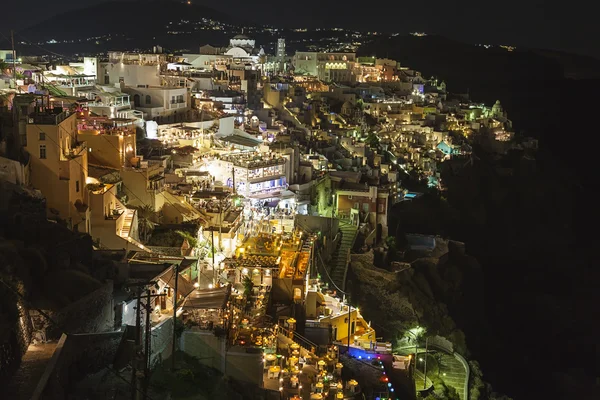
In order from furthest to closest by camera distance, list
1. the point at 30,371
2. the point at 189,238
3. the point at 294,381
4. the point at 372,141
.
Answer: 1. the point at 372,141
2. the point at 189,238
3. the point at 294,381
4. the point at 30,371

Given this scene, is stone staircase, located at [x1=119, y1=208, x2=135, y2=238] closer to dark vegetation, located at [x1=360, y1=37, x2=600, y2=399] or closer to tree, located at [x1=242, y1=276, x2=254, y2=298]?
tree, located at [x1=242, y1=276, x2=254, y2=298]

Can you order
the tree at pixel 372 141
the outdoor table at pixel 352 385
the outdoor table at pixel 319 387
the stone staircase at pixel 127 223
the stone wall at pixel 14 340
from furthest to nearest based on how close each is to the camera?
the tree at pixel 372 141 → the stone staircase at pixel 127 223 → the outdoor table at pixel 352 385 → the outdoor table at pixel 319 387 → the stone wall at pixel 14 340

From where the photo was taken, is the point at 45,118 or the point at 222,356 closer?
the point at 222,356

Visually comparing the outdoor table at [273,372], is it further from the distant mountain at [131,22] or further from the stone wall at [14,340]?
the distant mountain at [131,22]

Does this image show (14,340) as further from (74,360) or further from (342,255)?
(342,255)

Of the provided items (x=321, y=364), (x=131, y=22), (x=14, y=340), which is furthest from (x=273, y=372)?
(x=131, y=22)

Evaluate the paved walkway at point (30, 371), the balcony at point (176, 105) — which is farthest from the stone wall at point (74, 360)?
the balcony at point (176, 105)

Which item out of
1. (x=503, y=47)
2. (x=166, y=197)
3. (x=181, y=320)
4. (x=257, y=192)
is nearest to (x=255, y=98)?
(x=257, y=192)
